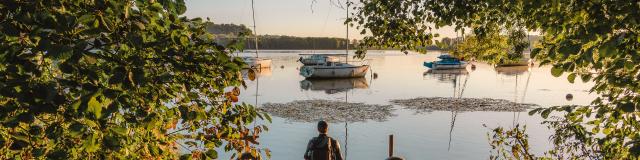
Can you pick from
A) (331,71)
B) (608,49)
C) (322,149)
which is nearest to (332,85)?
(331,71)

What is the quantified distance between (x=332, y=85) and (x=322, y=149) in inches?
1799

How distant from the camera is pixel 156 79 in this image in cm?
269

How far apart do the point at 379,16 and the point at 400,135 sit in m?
19.3

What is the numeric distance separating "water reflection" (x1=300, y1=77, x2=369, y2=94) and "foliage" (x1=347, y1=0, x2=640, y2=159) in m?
40.1

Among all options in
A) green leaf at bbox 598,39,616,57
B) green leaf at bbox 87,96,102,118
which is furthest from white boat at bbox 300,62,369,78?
green leaf at bbox 87,96,102,118

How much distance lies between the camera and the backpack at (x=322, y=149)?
9359mm

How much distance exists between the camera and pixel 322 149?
9367mm

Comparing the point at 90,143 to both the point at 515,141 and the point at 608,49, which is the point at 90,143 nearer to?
the point at 608,49

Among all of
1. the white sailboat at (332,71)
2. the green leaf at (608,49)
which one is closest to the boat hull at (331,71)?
the white sailboat at (332,71)

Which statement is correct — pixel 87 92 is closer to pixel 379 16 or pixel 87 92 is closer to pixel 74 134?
A: pixel 74 134

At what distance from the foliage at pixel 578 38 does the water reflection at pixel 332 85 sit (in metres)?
40.1

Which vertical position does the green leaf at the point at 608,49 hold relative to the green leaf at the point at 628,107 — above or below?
above

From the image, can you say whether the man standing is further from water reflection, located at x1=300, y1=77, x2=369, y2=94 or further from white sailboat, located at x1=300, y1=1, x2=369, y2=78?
white sailboat, located at x1=300, y1=1, x2=369, y2=78

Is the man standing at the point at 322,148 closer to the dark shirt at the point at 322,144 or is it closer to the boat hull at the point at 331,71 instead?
the dark shirt at the point at 322,144
